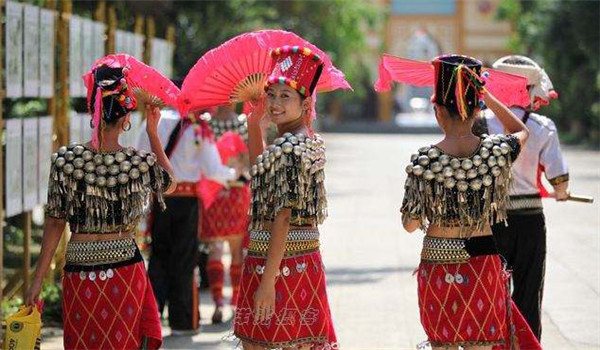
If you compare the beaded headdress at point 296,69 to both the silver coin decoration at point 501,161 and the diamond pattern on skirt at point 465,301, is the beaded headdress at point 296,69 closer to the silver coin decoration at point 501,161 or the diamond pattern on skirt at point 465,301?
the silver coin decoration at point 501,161

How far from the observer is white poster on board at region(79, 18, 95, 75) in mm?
11266

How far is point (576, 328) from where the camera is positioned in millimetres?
9328

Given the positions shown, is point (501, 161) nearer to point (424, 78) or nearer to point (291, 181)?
point (424, 78)

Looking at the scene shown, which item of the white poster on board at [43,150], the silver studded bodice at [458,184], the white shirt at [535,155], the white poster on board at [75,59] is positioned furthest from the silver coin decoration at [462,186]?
the white poster on board at [75,59]

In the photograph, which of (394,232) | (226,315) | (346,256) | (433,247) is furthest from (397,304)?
(394,232)

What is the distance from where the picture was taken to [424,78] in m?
6.55

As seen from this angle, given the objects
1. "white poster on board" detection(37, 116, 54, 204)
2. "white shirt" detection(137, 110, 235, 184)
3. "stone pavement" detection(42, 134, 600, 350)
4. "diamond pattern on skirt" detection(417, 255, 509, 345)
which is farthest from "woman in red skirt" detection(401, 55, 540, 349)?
"white poster on board" detection(37, 116, 54, 204)

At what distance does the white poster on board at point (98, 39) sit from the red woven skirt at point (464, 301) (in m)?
6.34

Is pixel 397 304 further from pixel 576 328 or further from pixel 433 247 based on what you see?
pixel 433 247

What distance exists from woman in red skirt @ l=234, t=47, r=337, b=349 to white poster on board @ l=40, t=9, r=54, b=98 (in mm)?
4328

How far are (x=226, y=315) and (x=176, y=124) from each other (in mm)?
1921

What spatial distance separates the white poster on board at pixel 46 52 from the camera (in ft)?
32.4

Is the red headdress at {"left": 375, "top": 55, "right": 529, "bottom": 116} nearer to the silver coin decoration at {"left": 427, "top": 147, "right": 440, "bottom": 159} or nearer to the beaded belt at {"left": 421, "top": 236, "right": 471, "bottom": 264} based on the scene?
the silver coin decoration at {"left": 427, "top": 147, "right": 440, "bottom": 159}

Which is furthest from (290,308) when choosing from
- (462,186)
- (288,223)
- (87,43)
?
(87,43)
